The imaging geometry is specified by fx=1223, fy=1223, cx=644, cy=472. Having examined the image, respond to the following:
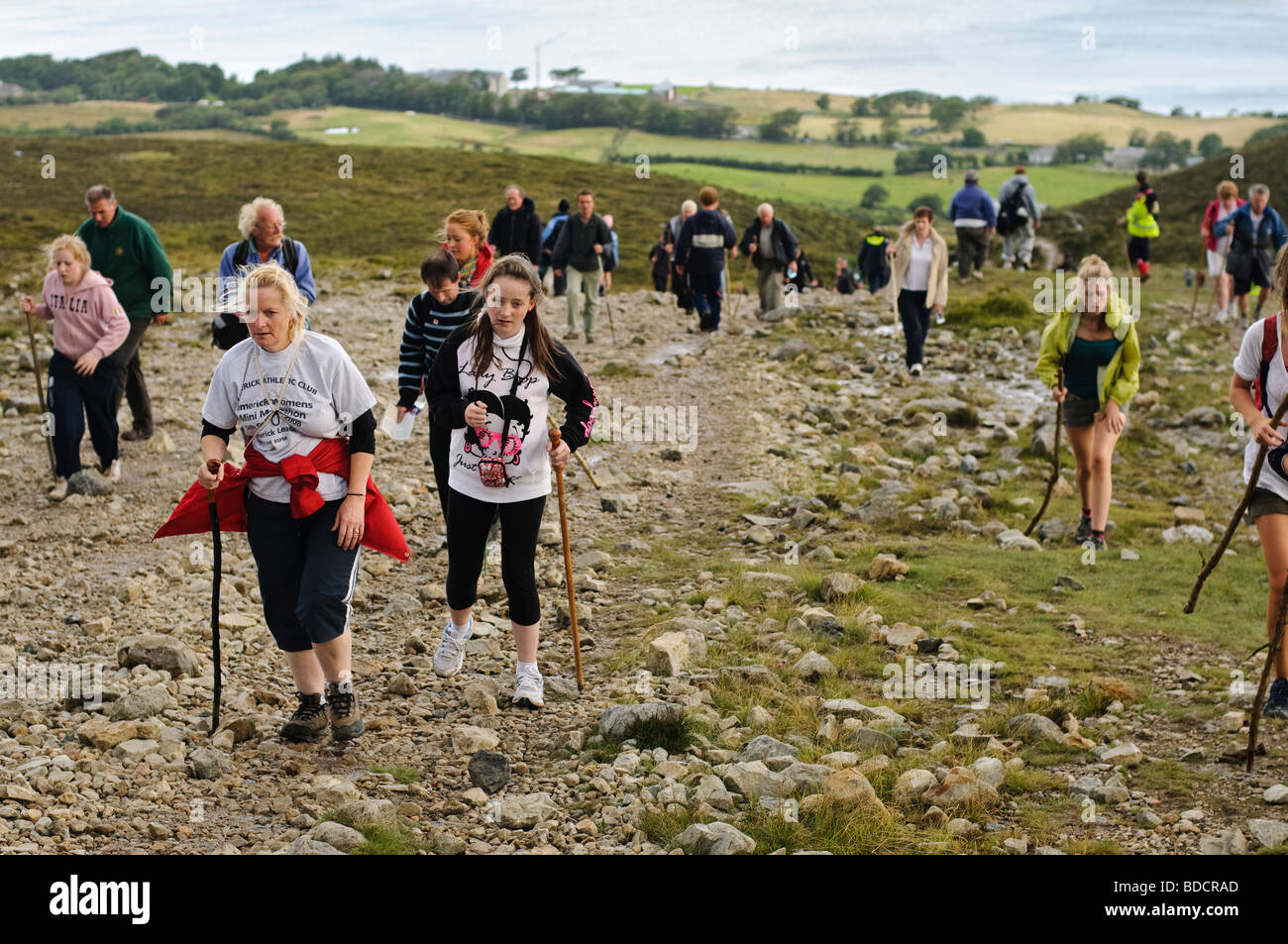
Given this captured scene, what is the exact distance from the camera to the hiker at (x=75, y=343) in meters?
10.9

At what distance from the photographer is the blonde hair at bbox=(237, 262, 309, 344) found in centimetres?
593

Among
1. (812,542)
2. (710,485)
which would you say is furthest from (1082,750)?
(710,485)

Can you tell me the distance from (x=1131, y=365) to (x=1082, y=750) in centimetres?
→ 456

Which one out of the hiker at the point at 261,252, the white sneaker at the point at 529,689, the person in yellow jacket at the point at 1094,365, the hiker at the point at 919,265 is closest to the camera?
the white sneaker at the point at 529,689

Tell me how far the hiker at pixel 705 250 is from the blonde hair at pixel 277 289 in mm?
14430

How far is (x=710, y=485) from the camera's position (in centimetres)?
1277

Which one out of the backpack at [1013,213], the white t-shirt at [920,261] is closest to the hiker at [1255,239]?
the white t-shirt at [920,261]

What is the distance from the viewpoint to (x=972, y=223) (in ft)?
88.3

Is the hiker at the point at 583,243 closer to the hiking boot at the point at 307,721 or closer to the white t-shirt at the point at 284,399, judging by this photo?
the white t-shirt at the point at 284,399

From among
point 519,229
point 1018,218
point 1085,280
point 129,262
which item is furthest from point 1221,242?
point 129,262

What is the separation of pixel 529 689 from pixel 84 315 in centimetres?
640

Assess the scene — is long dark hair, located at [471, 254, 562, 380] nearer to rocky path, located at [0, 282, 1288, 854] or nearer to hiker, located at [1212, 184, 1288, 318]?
rocky path, located at [0, 282, 1288, 854]

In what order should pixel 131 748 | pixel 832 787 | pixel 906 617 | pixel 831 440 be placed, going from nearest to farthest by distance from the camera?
pixel 832 787
pixel 131 748
pixel 906 617
pixel 831 440
